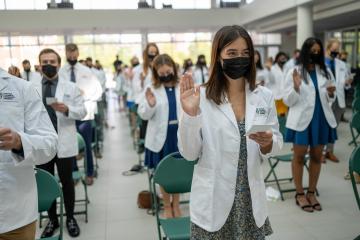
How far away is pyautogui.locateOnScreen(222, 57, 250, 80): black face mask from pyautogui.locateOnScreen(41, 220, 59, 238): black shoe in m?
2.63

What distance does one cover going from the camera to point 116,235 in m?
3.55

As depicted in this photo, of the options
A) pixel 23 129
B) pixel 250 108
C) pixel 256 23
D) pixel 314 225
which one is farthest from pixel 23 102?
pixel 256 23

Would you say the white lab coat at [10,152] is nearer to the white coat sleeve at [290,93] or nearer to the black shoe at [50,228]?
the black shoe at [50,228]

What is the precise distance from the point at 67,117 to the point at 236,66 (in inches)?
88.4

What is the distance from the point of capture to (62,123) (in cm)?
350

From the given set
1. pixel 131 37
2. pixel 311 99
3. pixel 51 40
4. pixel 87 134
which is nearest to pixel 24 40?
pixel 51 40

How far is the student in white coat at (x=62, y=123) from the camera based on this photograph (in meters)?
3.44

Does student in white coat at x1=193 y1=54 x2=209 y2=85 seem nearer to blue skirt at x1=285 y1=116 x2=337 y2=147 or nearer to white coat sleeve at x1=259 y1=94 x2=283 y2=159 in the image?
blue skirt at x1=285 y1=116 x2=337 y2=147

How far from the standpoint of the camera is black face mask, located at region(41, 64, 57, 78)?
346cm

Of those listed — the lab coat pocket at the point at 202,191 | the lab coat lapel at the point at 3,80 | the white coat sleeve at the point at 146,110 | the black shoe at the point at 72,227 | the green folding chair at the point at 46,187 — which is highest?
the lab coat lapel at the point at 3,80

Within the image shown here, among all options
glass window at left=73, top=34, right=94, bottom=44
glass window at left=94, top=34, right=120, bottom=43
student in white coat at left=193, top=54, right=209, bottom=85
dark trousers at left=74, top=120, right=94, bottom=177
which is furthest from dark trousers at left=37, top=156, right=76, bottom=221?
glass window at left=94, top=34, right=120, bottom=43

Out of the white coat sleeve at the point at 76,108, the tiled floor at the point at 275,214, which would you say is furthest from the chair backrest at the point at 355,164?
the white coat sleeve at the point at 76,108

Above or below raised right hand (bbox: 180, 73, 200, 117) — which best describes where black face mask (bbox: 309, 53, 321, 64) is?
above

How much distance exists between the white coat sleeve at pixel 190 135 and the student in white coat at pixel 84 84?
3.26m
